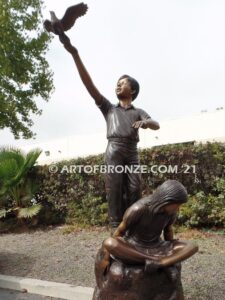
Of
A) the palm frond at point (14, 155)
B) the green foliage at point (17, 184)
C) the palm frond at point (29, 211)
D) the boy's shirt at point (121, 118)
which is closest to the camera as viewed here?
the boy's shirt at point (121, 118)

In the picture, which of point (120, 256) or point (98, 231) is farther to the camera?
point (98, 231)

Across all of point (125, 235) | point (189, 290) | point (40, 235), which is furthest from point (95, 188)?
point (125, 235)

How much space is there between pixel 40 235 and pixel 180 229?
3185mm

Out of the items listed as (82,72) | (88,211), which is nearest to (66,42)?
(82,72)

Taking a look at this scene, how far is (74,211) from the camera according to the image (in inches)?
384

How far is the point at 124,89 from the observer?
4.23 meters

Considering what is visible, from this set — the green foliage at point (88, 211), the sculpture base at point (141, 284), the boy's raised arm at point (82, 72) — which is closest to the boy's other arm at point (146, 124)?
the boy's raised arm at point (82, 72)

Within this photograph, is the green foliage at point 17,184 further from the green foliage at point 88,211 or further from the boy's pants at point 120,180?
the boy's pants at point 120,180

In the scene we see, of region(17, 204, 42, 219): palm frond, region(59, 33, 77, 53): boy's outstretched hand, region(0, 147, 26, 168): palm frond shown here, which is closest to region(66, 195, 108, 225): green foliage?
region(17, 204, 42, 219): palm frond

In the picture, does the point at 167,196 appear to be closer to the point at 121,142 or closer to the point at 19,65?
the point at 121,142

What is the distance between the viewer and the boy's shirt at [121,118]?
4.15 m

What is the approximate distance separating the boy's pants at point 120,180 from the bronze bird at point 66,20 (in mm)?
1296

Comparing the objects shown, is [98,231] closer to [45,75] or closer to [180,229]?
[180,229]
